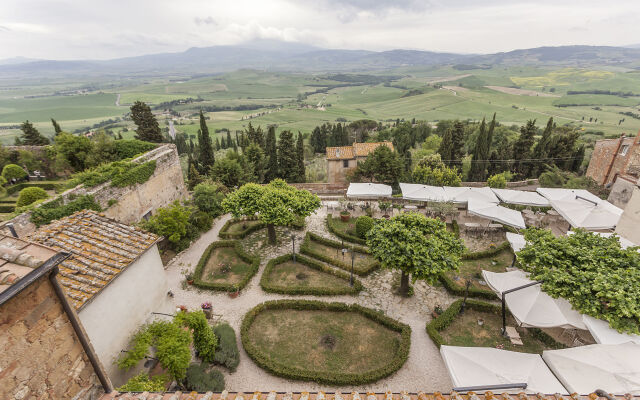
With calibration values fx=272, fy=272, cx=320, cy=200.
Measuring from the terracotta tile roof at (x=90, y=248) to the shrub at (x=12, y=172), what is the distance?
2386 cm

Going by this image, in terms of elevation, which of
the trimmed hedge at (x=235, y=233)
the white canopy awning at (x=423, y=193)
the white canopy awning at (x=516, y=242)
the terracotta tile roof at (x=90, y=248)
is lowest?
the trimmed hedge at (x=235, y=233)

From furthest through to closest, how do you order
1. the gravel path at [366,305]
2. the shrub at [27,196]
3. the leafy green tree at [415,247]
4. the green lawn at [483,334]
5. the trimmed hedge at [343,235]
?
the trimmed hedge at [343,235]
the shrub at [27,196]
the leafy green tree at [415,247]
the green lawn at [483,334]
the gravel path at [366,305]

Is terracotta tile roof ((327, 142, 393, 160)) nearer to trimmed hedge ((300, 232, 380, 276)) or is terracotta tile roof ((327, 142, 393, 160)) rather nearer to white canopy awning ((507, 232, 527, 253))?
trimmed hedge ((300, 232, 380, 276))

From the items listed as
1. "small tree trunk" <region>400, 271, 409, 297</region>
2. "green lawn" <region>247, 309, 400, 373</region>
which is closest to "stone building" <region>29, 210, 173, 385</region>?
"green lawn" <region>247, 309, 400, 373</region>

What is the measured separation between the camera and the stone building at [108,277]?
27.7 ft

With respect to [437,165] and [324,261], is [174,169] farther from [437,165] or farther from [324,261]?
[437,165]

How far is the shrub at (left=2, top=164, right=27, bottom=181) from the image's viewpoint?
82.4ft

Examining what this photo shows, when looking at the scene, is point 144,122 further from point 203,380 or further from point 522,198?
point 522,198

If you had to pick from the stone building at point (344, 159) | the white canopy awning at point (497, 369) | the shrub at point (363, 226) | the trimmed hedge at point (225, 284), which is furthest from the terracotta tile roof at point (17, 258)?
the stone building at point (344, 159)

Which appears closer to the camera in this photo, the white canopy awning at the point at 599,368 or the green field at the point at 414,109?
the white canopy awning at the point at 599,368

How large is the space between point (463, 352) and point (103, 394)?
1147 centimetres

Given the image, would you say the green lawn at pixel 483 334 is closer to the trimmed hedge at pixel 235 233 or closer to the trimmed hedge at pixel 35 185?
the trimmed hedge at pixel 235 233

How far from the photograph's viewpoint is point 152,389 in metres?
8.07

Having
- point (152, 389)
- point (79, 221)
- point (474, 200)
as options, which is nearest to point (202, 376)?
point (152, 389)
